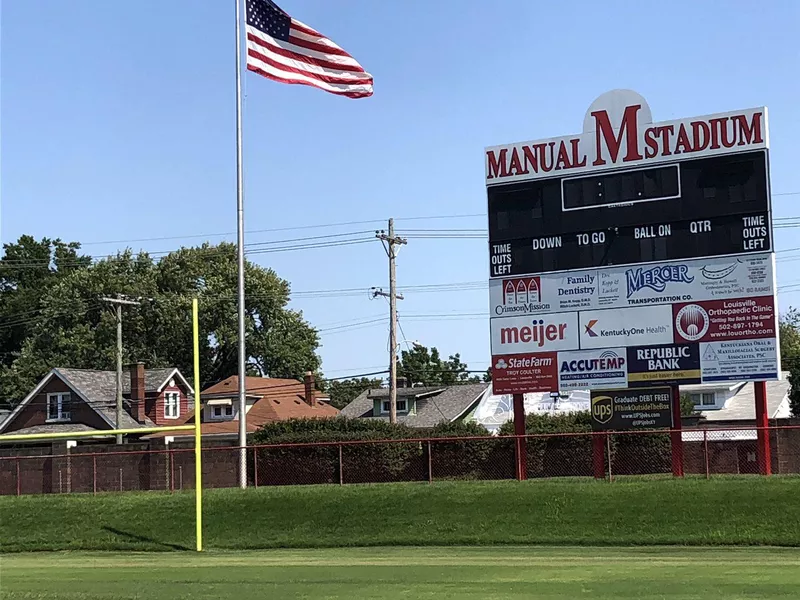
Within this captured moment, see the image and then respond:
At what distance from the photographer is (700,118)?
23.1 meters

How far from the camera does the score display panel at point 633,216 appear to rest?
22781 mm

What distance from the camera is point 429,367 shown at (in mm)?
103500

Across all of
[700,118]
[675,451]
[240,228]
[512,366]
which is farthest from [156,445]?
[700,118]

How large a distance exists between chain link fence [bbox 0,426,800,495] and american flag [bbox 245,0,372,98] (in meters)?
9.41

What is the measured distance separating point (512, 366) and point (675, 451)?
13.8ft

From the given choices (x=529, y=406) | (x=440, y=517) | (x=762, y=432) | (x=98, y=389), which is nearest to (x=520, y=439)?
(x=440, y=517)

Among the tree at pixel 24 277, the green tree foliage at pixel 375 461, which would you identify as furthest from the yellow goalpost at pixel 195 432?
the tree at pixel 24 277

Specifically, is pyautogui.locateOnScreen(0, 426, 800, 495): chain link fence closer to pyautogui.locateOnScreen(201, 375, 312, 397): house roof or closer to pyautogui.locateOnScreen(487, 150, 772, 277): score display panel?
pyautogui.locateOnScreen(487, 150, 772, 277): score display panel

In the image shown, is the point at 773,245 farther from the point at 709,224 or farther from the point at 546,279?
the point at 546,279

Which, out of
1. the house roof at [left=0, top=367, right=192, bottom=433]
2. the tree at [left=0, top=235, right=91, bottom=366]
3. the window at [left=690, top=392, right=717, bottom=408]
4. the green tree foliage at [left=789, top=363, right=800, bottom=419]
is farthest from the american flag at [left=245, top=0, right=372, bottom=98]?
the tree at [left=0, top=235, right=91, bottom=366]

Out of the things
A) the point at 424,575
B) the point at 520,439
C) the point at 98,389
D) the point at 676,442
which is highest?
the point at 98,389

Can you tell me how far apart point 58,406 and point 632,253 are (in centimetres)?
3994

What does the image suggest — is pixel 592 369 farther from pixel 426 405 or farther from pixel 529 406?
pixel 426 405

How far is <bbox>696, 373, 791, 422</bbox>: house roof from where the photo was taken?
5291cm
